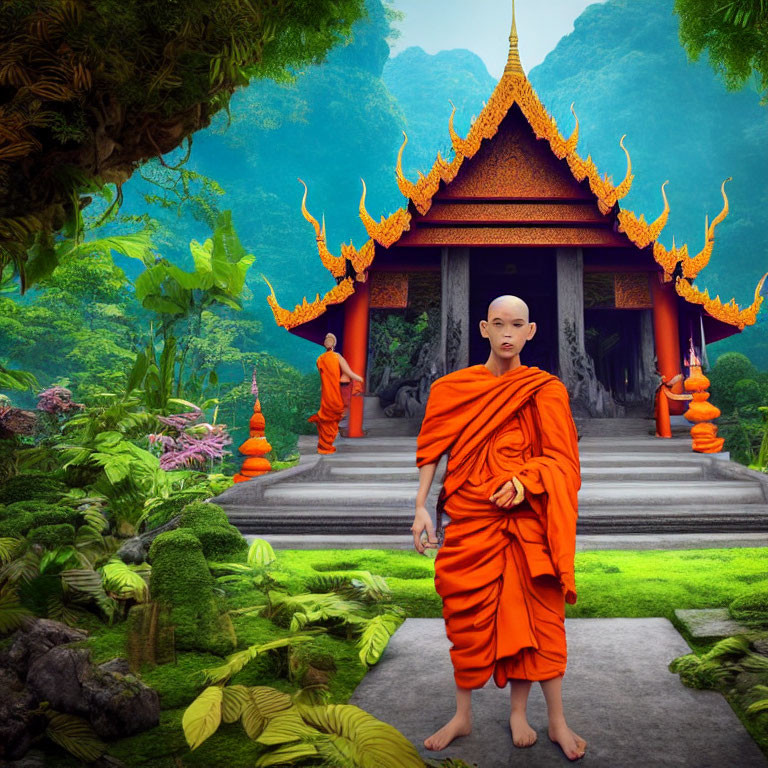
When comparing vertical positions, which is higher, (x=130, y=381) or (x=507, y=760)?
(x=130, y=381)

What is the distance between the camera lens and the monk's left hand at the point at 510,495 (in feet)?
7.79

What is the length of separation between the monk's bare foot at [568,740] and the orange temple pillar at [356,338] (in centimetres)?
855

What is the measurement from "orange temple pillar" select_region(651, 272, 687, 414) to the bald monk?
9.03m

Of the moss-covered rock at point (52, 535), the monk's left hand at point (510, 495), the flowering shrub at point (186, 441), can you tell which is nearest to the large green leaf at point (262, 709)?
the monk's left hand at point (510, 495)

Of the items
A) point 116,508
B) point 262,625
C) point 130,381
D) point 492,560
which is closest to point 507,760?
point 492,560

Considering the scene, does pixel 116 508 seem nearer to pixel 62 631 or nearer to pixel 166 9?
pixel 62 631

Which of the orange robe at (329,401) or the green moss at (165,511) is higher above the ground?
the orange robe at (329,401)

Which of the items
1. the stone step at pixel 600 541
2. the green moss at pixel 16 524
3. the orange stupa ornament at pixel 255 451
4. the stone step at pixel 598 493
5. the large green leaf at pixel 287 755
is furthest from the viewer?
the orange stupa ornament at pixel 255 451

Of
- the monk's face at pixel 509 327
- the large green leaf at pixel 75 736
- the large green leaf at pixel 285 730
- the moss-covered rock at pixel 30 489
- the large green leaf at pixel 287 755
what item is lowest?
the large green leaf at pixel 75 736

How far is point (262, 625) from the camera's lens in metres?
3.73

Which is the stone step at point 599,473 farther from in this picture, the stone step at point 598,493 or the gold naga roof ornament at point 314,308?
the gold naga roof ornament at point 314,308

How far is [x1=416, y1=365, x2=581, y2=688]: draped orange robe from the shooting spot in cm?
233

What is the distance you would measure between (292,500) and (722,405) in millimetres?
14888

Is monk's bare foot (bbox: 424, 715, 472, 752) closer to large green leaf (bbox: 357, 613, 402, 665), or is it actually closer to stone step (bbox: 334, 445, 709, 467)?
large green leaf (bbox: 357, 613, 402, 665)
